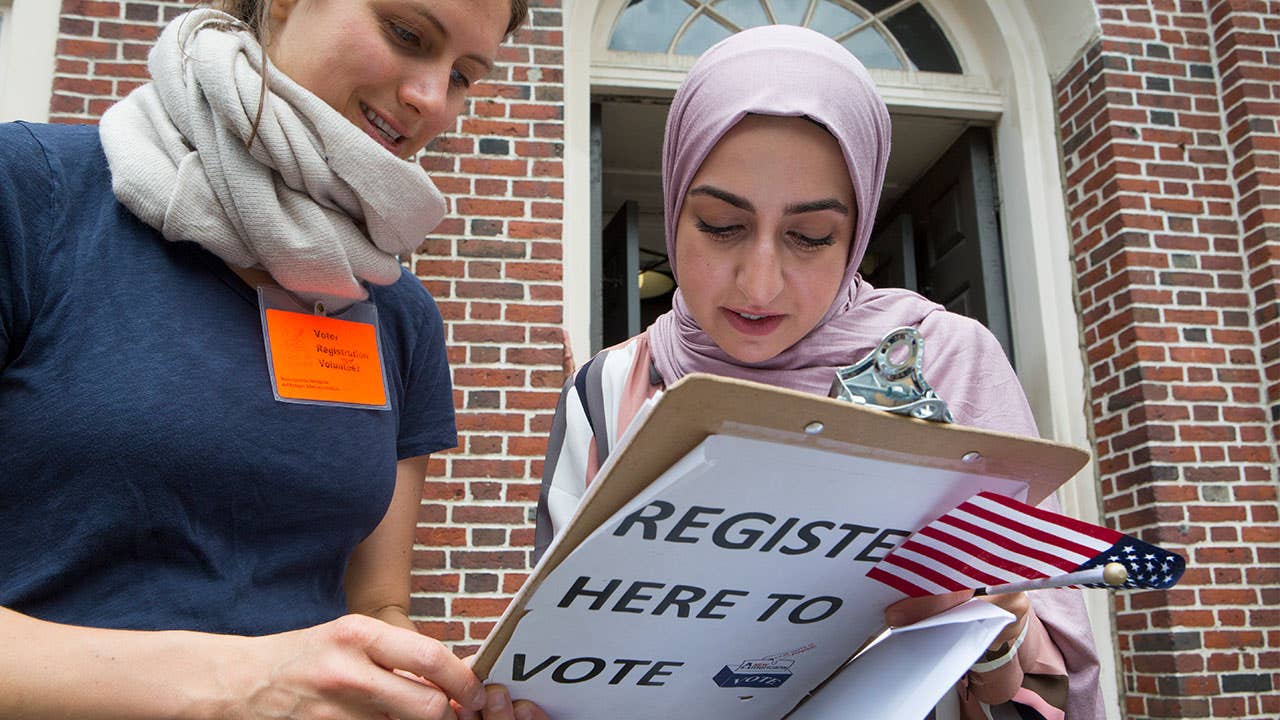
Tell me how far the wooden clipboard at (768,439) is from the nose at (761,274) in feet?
1.28

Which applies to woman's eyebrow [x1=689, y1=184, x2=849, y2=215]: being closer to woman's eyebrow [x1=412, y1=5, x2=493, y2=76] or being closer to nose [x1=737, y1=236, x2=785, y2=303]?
nose [x1=737, y1=236, x2=785, y2=303]

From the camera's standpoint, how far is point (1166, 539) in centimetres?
324

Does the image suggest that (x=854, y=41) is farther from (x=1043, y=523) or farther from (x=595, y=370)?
(x=1043, y=523)

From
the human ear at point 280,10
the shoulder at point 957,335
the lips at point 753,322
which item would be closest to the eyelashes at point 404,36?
the human ear at point 280,10

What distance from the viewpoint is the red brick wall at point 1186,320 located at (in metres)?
3.23

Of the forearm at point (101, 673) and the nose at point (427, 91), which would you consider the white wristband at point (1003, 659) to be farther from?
the nose at point (427, 91)

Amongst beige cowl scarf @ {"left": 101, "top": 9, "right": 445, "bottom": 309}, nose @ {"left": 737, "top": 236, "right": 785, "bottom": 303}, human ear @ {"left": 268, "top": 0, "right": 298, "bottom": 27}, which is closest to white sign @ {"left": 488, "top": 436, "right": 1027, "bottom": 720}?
nose @ {"left": 737, "top": 236, "right": 785, "bottom": 303}


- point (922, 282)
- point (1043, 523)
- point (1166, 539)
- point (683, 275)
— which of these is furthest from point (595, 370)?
point (922, 282)

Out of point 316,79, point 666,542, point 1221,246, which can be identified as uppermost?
point 1221,246

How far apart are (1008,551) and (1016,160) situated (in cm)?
356

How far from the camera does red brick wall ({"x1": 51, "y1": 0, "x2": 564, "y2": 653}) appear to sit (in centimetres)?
303

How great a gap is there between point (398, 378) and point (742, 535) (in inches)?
26.5

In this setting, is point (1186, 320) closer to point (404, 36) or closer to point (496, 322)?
point (496, 322)

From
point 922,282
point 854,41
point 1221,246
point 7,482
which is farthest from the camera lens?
point 922,282
